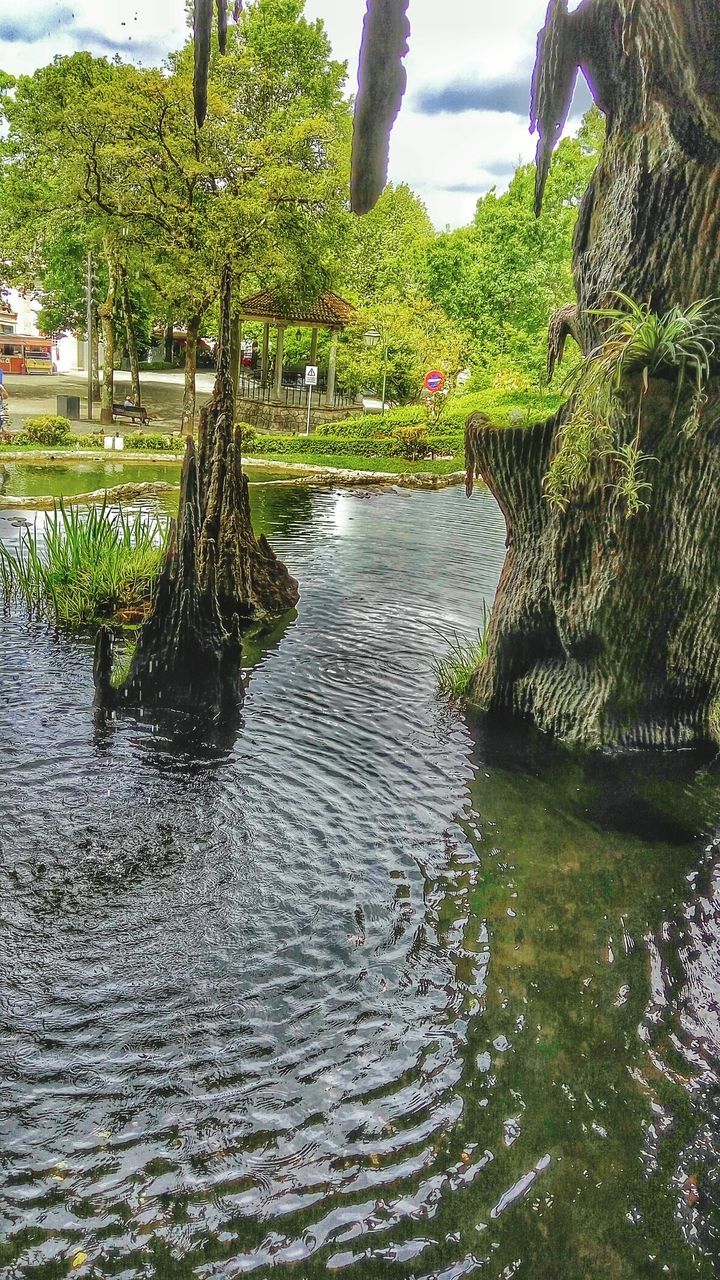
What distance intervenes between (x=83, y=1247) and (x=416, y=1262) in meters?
1.18

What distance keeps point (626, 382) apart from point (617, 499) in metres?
0.85

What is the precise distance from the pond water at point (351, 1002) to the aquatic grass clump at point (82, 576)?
2117 mm

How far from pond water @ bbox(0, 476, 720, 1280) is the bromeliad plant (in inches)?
91.7

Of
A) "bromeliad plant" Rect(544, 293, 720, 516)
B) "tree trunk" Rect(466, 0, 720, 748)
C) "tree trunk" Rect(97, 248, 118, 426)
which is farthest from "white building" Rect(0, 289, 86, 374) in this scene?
"bromeliad plant" Rect(544, 293, 720, 516)

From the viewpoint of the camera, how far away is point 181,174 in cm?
2475

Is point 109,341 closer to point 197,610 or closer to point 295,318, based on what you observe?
point 295,318

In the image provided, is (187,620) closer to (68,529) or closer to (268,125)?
(68,529)

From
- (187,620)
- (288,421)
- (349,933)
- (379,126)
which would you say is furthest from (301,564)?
(288,421)

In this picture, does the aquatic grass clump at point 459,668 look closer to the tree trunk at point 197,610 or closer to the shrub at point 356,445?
the tree trunk at point 197,610

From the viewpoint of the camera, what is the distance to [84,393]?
140ft

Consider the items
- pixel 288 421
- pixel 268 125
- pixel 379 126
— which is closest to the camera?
pixel 379 126

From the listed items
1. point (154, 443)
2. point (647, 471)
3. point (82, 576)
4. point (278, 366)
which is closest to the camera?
point (647, 471)

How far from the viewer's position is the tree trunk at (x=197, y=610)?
7980mm

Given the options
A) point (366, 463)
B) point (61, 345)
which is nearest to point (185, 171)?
point (366, 463)
